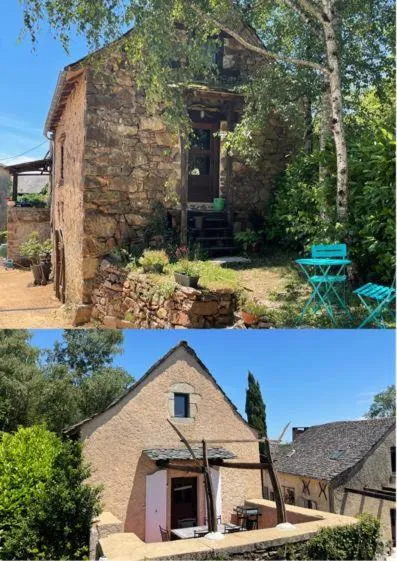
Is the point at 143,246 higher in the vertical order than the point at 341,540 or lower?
higher

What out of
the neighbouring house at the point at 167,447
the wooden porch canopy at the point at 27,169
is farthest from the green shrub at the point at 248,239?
the wooden porch canopy at the point at 27,169

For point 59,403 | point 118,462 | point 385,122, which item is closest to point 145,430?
point 118,462

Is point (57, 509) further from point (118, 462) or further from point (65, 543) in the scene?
point (118, 462)

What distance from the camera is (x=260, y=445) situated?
2930mm

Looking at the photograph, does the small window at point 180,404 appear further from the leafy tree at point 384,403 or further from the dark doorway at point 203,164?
the dark doorway at point 203,164

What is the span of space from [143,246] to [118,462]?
1158 mm

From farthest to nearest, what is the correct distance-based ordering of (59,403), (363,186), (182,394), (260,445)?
(260,445) → (182,394) → (59,403) → (363,186)

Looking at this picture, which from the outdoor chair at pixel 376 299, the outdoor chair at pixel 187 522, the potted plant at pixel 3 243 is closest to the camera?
the outdoor chair at pixel 376 299

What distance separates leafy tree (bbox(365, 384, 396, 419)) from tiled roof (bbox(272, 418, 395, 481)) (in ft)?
0.15

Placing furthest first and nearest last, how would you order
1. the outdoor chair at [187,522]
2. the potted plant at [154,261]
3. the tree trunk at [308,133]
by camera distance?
the outdoor chair at [187,522], the tree trunk at [308,133], the potted plant at [154,261]

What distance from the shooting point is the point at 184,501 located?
2.84 m

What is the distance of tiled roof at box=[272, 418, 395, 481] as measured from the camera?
254 cm

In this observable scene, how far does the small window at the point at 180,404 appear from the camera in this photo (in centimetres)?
274

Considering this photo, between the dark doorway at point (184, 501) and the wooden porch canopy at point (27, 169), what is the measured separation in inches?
70.1
